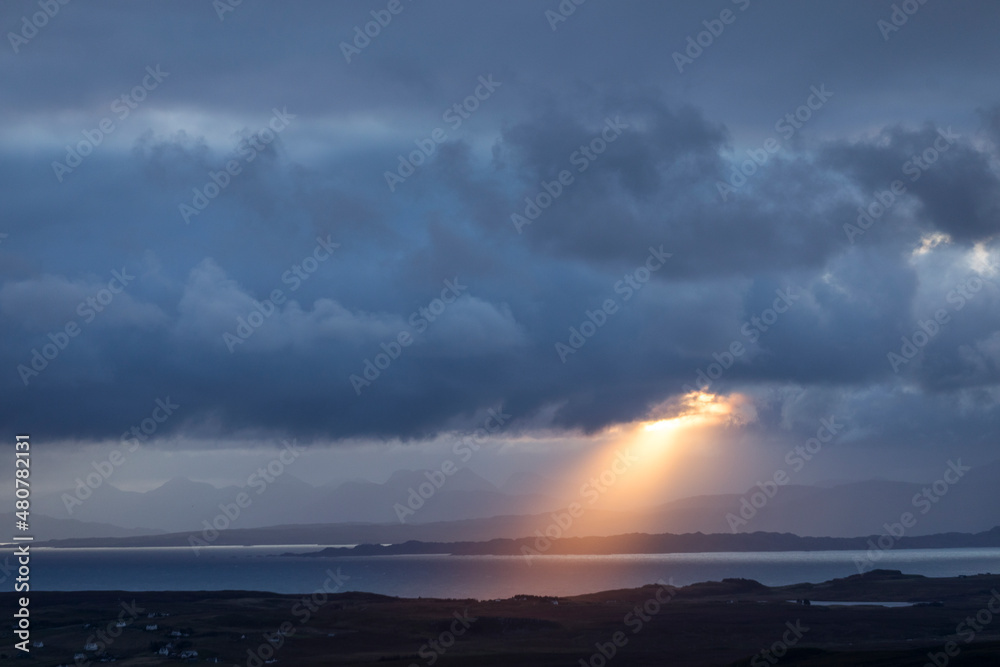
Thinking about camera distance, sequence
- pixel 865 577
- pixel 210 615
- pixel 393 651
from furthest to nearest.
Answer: pixel 865 577 → pixel 210 615 → pixel 393 651

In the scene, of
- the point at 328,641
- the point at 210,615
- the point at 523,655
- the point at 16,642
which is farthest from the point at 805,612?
the point at 16,642

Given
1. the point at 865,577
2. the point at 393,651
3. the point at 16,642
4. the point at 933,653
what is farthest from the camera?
the point at 865,577

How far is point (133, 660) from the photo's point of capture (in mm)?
79688

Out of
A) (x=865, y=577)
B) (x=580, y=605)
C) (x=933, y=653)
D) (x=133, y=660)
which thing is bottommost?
(x=133, y=660)

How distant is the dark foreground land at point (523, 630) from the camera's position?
7512cm

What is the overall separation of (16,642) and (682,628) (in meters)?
67.3

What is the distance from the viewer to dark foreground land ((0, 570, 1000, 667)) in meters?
75.1

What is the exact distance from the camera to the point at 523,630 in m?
97.4

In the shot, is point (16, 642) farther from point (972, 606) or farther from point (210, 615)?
point (972, 606)

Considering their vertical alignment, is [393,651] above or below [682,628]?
Result: below

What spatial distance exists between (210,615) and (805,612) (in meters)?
72.4

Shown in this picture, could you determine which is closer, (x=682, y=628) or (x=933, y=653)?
(x=933, y=653)

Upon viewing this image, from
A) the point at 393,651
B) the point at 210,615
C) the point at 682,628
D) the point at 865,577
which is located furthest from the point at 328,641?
the point at 865,577

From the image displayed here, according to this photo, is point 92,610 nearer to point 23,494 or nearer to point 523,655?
point 523,655
